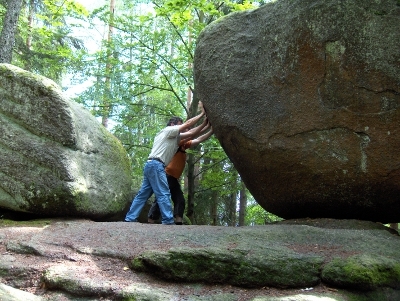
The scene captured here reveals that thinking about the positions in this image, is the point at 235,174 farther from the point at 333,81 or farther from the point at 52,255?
the point at 52,255

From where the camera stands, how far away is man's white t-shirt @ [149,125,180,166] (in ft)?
25.6

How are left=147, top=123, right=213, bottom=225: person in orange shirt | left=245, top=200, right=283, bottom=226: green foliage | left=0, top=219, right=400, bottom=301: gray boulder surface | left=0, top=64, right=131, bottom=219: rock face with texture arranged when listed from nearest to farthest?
left=0, top=219, right=400, bottom=301: gray boulder surface
left=0, top=64, right=131, bottom=219: rock face with texture
left=147, top=123, right=213, bottom=225: person in orange shirt
left=245, top=200, right=283, bottom=226: green foliage

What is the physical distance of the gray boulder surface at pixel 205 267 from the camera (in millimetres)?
4141

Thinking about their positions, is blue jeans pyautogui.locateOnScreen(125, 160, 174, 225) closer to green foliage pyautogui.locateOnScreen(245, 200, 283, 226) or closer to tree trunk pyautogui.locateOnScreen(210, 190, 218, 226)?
tree trunk pyautogui.locateOnScreen(210, 190, 218, 226)

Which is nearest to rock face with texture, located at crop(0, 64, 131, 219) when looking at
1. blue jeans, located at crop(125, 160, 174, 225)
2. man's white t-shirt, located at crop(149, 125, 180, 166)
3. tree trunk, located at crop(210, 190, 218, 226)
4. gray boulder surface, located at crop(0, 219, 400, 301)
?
blue jeans, located at crop(125, 160, 174, 225)

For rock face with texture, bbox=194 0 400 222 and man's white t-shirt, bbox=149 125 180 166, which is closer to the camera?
rock face with texture, bbox=194 0 400 222

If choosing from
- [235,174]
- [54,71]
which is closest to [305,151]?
[235,174]

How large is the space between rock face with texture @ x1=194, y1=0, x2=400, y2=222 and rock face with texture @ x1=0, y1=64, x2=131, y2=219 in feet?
7.98

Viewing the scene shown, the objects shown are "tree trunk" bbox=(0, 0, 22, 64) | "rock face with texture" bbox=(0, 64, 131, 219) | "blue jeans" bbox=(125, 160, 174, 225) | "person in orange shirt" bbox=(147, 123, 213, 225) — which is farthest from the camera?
"tree trunk" bbox=(0, 0, 22, 64)

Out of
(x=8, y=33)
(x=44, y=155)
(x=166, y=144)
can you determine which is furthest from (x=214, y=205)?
(x=8, y=33)

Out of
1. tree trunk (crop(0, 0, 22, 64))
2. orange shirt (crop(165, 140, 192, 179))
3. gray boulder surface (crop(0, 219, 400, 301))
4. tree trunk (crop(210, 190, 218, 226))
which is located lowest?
gray boulder surface (crop(0, 219, 400, 301))

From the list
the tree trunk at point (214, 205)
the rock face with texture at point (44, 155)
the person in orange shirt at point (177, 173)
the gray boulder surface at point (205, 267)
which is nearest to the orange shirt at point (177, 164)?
the person in orange shirt at point (177, 173)

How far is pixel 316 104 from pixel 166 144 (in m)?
2.88

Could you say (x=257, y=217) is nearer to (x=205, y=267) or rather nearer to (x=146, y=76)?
(x=146, y=76)
